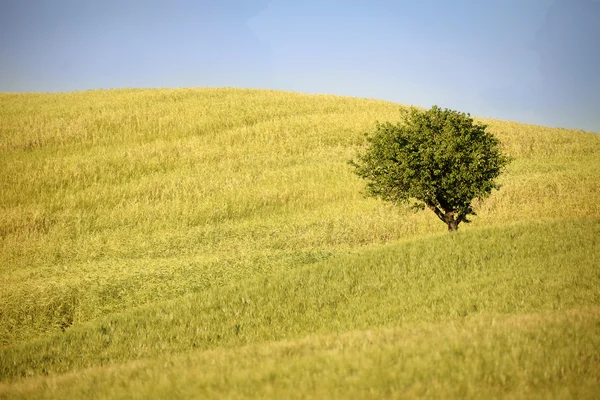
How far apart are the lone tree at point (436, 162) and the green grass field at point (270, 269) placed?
183 centimetres

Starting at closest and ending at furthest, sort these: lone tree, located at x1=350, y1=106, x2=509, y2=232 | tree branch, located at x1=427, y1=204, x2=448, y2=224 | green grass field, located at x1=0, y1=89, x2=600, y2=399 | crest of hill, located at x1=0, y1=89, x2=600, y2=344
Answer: green grass field, located at x1=0, y1=89, x2=600, y2=399 < crest of hill, located at x1=0, y1=89, x2=600, y2=344 < lone tree, located at x1=350, y1=106, x2=509, y2=232 < tree branch, located at x1=427, y1=204, x2=448, y2=224

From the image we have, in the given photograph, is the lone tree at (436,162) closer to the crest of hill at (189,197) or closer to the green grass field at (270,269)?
the green grass field at (270,269)

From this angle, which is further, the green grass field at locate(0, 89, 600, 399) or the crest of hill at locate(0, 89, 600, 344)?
the crest of hill at locate(0, 89, 600, 344)

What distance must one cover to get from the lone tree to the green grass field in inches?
72.2

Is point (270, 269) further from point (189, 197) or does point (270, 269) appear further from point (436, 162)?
point (189, 197)

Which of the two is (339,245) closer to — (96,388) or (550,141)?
(96,388)

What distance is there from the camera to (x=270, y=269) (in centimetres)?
1664

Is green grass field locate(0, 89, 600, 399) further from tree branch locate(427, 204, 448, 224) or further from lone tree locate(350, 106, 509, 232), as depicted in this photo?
lone tree locate(350, 106, 509, 232)

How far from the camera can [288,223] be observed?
25.5m

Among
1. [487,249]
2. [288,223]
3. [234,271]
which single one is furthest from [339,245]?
[487,249]

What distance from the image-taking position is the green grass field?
597 centimetres

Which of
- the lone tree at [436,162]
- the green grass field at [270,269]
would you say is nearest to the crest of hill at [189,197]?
the green grass field at [270,269]

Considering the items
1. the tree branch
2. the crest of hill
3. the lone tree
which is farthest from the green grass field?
the lone tree

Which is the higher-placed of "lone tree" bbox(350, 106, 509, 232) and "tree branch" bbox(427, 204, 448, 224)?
"lone tree" bbox(350, 106, 509, 232)
